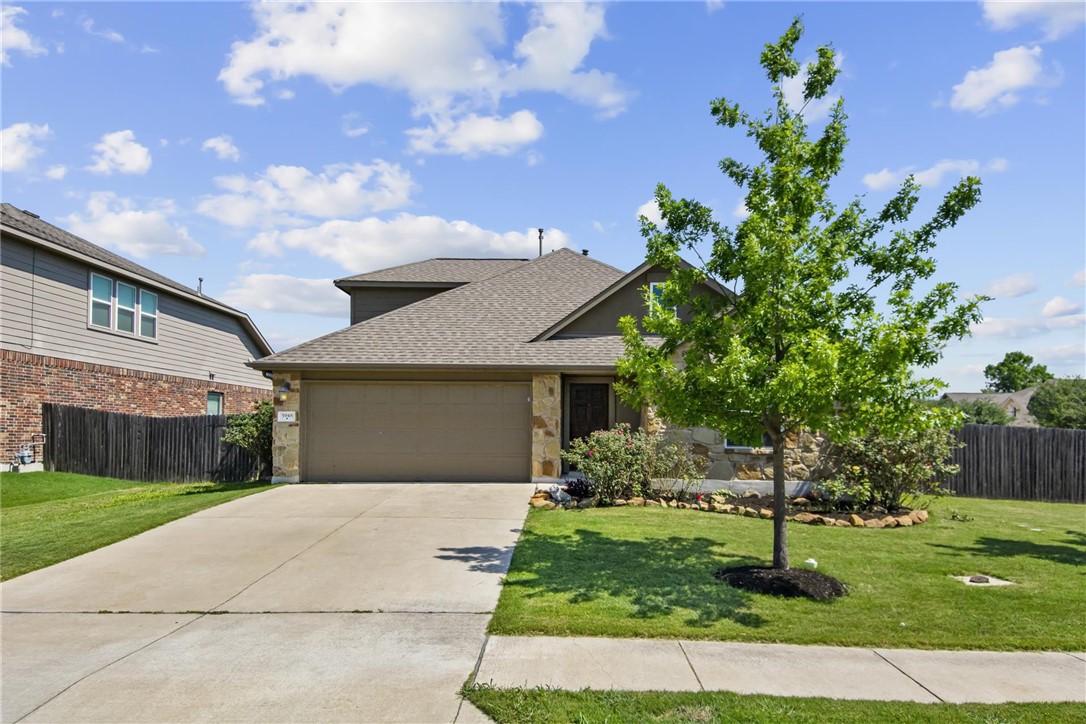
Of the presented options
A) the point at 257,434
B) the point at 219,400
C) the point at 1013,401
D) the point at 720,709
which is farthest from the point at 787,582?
the point at 1013,401

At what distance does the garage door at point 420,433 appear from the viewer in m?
14.8

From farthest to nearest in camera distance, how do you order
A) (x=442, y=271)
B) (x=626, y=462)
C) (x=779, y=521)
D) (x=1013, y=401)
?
(x=1013, y=401)
(x=442, y=271)
(x=626, y=462)
(x=779, y=521)

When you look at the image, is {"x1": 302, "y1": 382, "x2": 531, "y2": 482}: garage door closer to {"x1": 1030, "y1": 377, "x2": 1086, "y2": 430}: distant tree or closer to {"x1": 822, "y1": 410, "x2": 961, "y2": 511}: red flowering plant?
{"x1": 822, "y1": 410, "x2": 961, "y2": 511}: red flowering plant

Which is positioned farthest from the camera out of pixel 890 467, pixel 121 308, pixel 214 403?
pixel 214 403

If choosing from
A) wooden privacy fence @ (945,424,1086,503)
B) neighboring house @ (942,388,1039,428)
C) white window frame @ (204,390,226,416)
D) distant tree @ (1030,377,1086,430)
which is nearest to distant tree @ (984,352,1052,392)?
neighboring house @ (942,388,1039,428)

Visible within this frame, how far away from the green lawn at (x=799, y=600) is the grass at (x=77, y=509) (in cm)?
599

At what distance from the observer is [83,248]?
59.4 feet

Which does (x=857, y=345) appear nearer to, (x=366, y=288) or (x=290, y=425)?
(x=290, y=425)

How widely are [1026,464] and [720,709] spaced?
1586 cm

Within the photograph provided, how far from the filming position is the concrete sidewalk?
4.63 m

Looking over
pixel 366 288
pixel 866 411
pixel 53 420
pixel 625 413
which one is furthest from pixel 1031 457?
pixel 53 420

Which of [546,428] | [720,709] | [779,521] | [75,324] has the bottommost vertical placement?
[720,709]

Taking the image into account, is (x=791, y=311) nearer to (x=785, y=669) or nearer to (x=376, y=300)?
(x=785, y=669)

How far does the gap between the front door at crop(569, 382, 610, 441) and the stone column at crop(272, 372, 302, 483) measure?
20.0 feet
